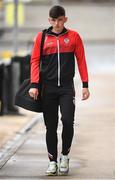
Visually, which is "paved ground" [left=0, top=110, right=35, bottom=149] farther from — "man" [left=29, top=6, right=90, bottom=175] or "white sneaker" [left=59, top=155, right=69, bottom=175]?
"man" [left=29, top=6, right=90, bottom=175]

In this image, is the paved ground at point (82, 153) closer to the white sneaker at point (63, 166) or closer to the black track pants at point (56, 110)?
the white sneaker at point (63, 166)

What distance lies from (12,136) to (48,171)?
12.1ft

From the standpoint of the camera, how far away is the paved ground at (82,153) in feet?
25.3

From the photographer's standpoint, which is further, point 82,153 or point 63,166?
point 82,153

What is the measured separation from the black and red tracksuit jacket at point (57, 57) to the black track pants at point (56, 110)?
93 mm

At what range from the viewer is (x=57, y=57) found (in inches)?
290

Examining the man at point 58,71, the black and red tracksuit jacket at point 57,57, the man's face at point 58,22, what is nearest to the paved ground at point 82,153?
the man at point 58,71

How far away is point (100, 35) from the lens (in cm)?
3716

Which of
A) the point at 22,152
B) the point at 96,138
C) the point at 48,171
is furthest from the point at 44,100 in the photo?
the point at 96,138

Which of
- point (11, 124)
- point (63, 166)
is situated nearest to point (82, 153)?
point (63, 166)

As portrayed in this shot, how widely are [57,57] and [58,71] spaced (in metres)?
0.16

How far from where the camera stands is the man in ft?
24.1

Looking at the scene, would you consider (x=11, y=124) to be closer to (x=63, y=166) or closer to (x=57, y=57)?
(x=63, y=166)

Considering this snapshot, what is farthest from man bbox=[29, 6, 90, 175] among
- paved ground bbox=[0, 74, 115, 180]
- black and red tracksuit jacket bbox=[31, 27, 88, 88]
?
paved ground bbox=[0, 74, 115, 180]
